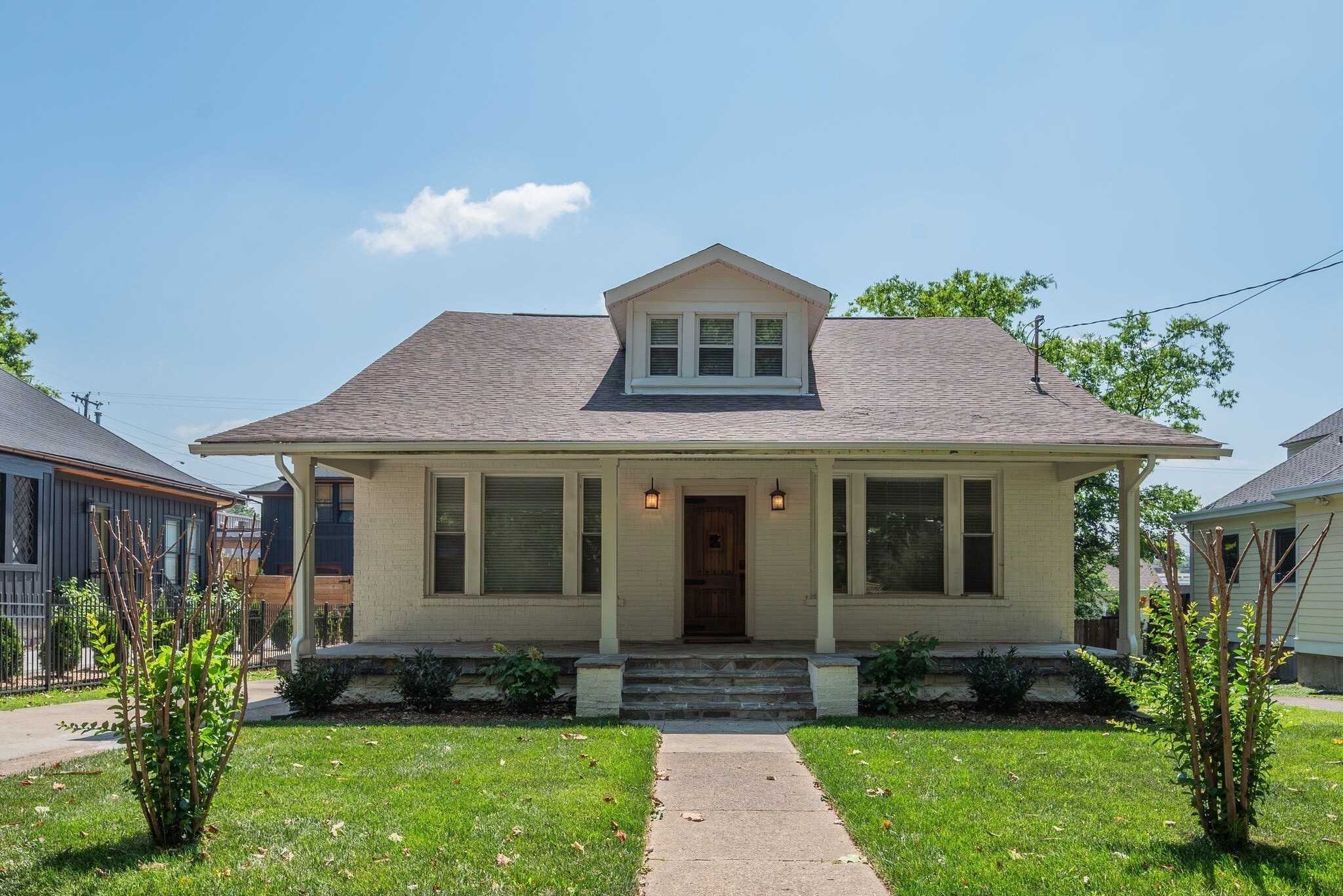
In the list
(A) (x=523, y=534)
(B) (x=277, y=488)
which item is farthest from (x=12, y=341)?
(A) (x=523, y=534)

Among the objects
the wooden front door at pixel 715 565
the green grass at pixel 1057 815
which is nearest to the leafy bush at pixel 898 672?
the green grass at pixel 1057 815

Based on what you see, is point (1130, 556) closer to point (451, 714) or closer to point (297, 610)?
point (451, 714)

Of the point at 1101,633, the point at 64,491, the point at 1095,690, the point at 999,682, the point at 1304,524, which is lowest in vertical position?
the point at 1101,633

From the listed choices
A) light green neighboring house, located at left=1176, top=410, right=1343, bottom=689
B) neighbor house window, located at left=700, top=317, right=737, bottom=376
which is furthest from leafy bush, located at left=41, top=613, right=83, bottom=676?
light green neighboring house, located at left=1176, top=410, right=1343, bottom=689

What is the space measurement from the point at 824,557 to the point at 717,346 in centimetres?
375

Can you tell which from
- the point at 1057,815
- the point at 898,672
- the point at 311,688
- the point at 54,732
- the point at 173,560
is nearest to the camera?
the point at 1057,815

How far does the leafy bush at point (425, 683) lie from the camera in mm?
10359

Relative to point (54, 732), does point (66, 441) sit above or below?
above

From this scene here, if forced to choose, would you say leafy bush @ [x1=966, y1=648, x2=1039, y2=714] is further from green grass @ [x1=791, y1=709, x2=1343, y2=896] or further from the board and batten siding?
Result: the board and batten siding

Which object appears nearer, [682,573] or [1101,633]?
[682,573]

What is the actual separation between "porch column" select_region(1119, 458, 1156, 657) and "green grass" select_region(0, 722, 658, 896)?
5981 mm

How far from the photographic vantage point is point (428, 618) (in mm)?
12898

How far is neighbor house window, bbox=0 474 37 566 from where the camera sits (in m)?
17.1

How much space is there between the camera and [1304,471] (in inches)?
771
